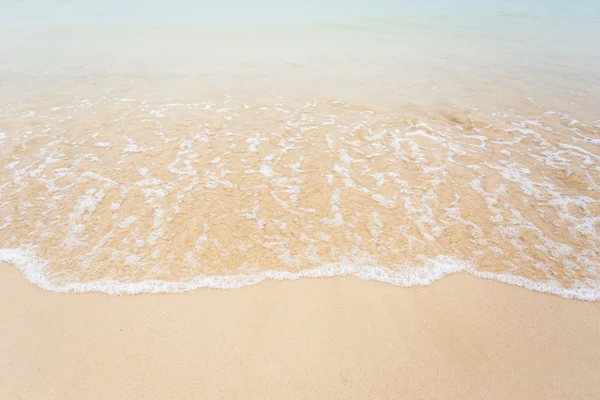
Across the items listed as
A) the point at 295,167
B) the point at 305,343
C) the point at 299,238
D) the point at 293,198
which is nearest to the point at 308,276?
the point at 299,238

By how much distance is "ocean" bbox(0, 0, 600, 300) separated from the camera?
3.27m

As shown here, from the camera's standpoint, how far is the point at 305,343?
2.60m

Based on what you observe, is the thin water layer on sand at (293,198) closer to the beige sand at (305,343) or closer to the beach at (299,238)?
the beach at (299,238)

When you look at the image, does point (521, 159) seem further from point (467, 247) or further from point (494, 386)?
point (494, 386)

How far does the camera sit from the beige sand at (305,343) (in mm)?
2350

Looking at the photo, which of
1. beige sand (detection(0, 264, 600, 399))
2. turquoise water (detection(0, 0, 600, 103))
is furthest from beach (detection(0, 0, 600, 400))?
turquoise water (detection(0, 0, 600, 103))

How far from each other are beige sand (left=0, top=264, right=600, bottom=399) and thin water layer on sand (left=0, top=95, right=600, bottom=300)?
18 centimetres

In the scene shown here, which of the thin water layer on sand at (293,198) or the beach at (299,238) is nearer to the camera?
the beach at (299,238)

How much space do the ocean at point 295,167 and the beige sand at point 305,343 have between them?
18 cm

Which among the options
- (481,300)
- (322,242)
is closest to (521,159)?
(481,300)

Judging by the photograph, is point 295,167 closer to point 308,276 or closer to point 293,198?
point 293,198

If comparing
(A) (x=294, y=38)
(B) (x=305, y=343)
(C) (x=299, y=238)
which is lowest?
(B) (x=305, y=343)

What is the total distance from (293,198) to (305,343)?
1.84 m

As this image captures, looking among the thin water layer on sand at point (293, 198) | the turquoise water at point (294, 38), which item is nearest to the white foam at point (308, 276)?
the thin water layer on sand at point (293, 198)
